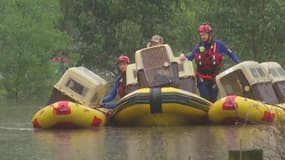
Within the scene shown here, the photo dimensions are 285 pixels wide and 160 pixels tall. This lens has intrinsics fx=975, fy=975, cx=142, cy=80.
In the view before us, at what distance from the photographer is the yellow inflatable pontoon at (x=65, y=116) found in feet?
55.4

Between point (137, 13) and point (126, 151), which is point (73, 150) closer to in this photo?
point (126, 151)

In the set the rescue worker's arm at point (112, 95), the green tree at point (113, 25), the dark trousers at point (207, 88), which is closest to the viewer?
the dark trousers at point (207, 88)

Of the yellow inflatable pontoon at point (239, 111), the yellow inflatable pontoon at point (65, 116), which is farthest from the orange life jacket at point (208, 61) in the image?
the yellow inflatable pontoon at point (65, 116)

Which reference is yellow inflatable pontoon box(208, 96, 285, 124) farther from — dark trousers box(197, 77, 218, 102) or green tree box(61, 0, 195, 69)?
green tree box(61, 0, 195, 69)

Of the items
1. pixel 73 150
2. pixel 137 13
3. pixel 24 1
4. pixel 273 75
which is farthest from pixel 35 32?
pixel 73 150

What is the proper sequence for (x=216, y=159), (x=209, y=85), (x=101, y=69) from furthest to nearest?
(x=101, y=69) → (x=209, y=85) → (x=216, y=159)

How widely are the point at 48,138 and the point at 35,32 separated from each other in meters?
19.2

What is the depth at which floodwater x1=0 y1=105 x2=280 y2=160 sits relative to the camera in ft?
39.3

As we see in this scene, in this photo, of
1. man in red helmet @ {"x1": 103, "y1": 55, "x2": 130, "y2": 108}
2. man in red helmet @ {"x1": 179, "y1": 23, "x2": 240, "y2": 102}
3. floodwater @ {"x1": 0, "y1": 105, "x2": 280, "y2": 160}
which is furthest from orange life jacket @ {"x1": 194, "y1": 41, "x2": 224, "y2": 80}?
floodwater @ {"x1": 0, "y1": 105, "x2": 280, "y2": 160}

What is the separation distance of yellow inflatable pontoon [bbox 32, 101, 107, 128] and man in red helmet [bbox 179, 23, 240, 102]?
2.57m

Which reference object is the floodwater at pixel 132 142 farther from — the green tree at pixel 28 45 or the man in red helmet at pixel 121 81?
the green tree at pixel 28 45

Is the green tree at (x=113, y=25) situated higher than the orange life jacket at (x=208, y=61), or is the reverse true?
the green tree at (x=113, y=25)

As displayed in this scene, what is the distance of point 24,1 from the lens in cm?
3416

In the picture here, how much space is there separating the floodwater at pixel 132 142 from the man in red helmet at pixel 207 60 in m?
2.13
